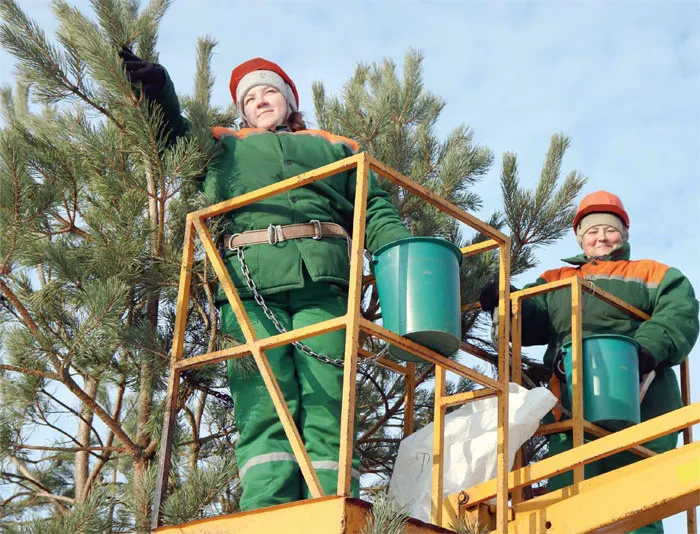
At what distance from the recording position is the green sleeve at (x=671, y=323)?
5.69 meters

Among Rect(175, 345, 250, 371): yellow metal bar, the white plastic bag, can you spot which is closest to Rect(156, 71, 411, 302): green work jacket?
Rect(175, 345, 250, 371): yellow metal bar

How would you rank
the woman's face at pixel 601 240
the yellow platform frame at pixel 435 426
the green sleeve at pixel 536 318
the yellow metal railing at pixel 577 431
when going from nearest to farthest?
1. the yellow platform frame at pixel 435 426
2. the yellow metal railing at pixel 577 431
3. the green sleeve at pixel 536 318
4. the woman's face at pixel 601 240

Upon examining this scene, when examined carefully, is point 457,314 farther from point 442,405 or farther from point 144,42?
point 144,42

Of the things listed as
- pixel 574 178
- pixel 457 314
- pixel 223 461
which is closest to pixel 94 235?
pixel 223 461

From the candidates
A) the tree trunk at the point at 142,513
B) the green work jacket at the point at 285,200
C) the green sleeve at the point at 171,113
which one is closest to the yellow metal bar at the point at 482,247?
the green work jacket at the point at 285,200

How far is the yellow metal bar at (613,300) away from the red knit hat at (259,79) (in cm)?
158

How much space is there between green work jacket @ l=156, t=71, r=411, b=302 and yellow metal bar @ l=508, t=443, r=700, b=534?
1.18 meters

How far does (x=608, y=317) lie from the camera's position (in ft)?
19.6

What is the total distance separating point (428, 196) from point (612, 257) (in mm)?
2004

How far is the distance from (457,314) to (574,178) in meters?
2.60

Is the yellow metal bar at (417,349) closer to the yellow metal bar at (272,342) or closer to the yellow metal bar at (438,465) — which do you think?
the yellow metal bar at (272,342)

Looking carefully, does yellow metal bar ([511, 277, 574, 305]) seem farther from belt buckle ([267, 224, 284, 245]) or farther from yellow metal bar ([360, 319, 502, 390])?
belt buckle ([267, 224, 284, 245])

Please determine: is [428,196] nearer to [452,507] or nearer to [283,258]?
[283,258]

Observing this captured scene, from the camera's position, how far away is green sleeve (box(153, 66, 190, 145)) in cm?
499
